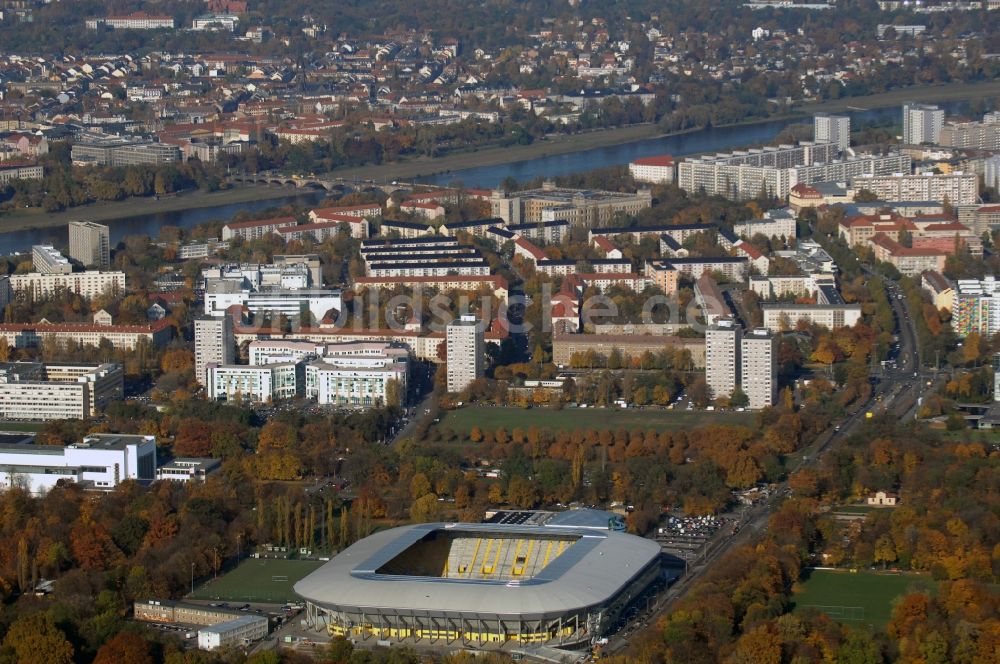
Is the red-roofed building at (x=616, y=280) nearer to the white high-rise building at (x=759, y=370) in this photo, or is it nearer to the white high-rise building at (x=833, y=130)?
the white high-rise building at (x=759, y=370)

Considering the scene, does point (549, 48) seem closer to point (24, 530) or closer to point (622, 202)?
point (622, 202)

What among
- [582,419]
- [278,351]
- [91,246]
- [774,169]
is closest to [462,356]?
[582,419]

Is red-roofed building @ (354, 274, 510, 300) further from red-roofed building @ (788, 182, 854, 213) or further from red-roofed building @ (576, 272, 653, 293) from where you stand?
red-roofed building @ (788, 182, 854, 213)

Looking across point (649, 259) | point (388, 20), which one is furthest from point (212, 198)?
point (388, 20)

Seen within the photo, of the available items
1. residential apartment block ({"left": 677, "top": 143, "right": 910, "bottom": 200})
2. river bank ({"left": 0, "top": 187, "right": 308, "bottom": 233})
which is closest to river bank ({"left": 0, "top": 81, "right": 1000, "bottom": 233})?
river bank ({"left": 0, "top": 187, "right": 308, "bottom": 233})

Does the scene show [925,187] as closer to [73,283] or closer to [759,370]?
[759,370]

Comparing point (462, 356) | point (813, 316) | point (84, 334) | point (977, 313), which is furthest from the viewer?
point (813, 316)

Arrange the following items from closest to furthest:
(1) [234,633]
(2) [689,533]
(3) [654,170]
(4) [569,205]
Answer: (1) [234,633] → (2) [689,533] → (4) [569,205] → (3) [654,170]
